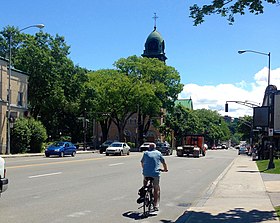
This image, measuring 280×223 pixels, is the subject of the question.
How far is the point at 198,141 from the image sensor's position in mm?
55594

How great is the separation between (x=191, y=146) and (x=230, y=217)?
43.1m

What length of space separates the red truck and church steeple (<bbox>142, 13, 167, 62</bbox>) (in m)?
45.2

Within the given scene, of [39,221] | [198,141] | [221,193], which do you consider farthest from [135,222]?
[198,141]

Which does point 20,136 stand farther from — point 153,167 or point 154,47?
point 154,47

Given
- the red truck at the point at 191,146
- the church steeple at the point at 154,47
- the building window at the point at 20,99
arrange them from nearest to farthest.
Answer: the building window at the point at 20,99
the red truck at the point at 191,146
the church steeple at the point at 154,47

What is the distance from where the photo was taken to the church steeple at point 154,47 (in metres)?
99.6

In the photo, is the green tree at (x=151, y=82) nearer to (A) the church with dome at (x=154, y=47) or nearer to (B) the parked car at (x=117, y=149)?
(A) the church with dome at (x=154, y=47)

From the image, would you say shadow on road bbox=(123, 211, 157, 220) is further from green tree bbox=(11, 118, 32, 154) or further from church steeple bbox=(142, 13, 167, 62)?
church steeple bbox=(142, 13, 167, 62)

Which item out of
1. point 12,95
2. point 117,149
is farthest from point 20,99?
point 117,149

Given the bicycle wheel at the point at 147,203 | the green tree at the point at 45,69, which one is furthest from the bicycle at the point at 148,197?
the green tree at the point at 45,69

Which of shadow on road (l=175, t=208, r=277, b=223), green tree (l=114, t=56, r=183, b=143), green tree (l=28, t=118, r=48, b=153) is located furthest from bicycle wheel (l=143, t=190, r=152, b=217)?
green tree (l=114, t=56, r=183, b=143)

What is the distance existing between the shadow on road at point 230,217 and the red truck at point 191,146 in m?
41.5

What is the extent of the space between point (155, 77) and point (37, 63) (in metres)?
28.6

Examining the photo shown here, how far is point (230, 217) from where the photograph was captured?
10.4m
